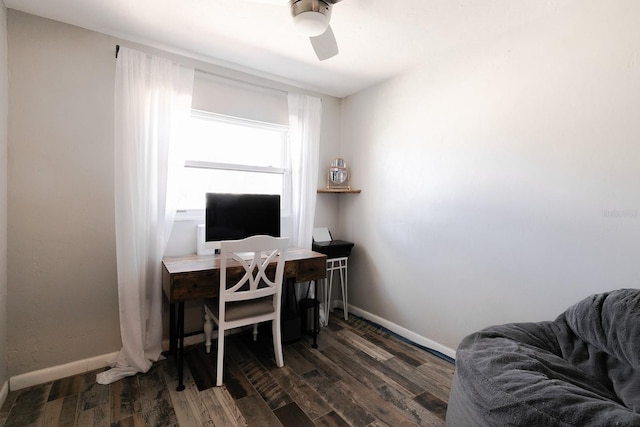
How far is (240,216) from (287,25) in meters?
1.36

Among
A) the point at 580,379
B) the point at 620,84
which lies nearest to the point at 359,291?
the point at 580,379

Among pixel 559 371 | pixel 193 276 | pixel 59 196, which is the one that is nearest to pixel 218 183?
pixel 193 276

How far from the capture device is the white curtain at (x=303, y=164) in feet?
9.39

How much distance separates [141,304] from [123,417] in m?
0.70

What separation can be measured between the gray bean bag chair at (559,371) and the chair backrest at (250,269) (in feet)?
3.99

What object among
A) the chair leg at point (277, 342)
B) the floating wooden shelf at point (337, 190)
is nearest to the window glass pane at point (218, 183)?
the floating wooden shelf at point (337, 190)

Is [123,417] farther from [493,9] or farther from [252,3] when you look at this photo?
[493,9]

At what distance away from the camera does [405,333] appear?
8.61ft

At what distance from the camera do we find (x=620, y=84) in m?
1.53

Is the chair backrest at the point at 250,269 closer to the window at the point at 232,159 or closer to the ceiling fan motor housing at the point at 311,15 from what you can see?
the window at the point at 232,159

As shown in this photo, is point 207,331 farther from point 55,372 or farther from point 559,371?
point 559,371

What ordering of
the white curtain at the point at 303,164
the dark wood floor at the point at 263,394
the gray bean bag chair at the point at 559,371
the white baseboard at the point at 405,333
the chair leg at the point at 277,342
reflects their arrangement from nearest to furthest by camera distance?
the gray bean bag chair at the point at 559,371
the dark wood floor at the point at 263,394
the chair leg at the point at 277,342
the white baseboard at the point at 405,333
the white curtain at the point at 303,164

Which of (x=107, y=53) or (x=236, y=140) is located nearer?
(x=107, y=53)

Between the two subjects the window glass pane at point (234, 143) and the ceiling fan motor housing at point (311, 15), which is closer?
the ceiling fan motor housing at point (311, 15)
